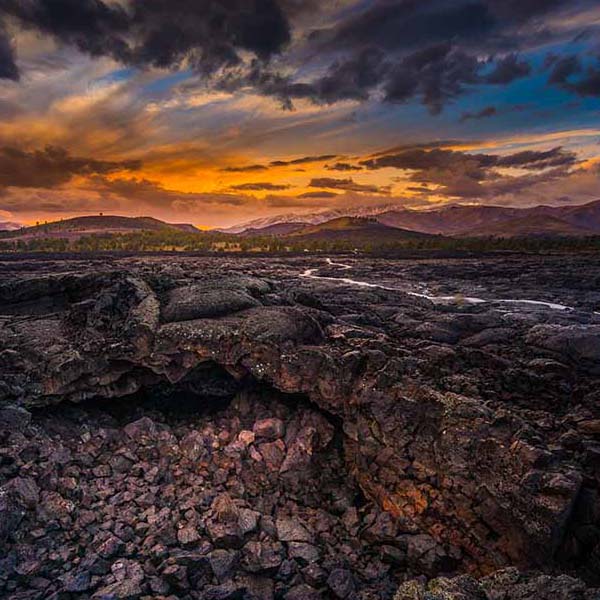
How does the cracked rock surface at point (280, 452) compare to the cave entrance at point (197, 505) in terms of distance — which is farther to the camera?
the cave entrance at point (197, 505)

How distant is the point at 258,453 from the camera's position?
40.7 ft

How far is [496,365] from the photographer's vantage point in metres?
13.9

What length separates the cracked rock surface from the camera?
351 inches

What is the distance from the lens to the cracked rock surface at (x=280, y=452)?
891 cm

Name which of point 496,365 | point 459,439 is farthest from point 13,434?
point 496,365

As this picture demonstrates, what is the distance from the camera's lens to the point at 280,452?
12445mm

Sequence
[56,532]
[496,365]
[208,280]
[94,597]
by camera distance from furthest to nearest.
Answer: [208,280] < [496,365] < [56,532] < [94,597]

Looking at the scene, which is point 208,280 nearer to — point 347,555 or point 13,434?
point 13,434

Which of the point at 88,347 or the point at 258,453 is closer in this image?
the point at 258,453

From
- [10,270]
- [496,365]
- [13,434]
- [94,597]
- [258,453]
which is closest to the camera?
[94,597]

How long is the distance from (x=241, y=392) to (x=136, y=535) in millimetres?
5421

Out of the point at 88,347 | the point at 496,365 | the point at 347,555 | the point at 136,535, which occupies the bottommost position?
the point at 347,555

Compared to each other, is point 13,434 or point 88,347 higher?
point 88,347

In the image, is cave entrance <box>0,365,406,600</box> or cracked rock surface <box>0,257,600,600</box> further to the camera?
cave entrance <box>0,365,406,600</box>
